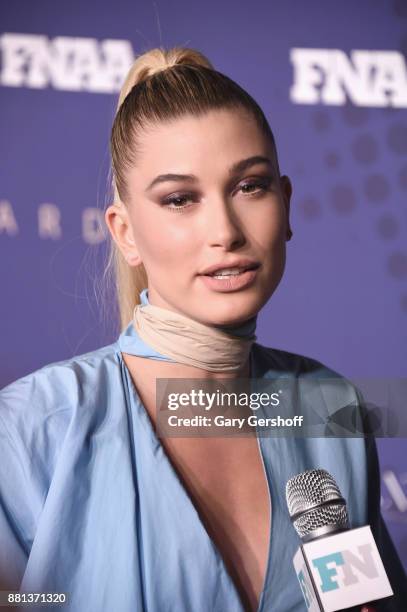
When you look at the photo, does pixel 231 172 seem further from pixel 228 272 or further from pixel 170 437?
pixel 170 437

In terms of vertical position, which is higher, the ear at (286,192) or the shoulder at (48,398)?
the ear at (286,192)

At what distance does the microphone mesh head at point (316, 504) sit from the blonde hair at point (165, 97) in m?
0.46

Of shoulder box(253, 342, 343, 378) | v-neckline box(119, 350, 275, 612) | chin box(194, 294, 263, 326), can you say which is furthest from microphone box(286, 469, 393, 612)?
shoulder box(253, 342, 343, 378)

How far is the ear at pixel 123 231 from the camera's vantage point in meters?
1.25

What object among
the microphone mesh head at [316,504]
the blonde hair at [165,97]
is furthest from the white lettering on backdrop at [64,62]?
the microphone mesh head at [316,504]

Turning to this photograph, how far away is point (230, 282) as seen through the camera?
114 centimetres

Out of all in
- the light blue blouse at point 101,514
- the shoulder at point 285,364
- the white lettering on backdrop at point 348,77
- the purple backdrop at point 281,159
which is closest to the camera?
the light blue blouse at point 101,514

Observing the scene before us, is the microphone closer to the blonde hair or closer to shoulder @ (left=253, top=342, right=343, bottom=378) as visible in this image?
shoulder @ (left=253, top=342, right=343, bottom=378)

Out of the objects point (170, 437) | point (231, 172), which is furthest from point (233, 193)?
point (170, 437)

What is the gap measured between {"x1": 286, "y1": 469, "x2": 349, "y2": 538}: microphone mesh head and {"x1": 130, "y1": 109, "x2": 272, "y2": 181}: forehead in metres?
0.41

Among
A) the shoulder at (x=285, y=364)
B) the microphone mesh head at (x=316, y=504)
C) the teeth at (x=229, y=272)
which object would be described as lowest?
the microphone mesh head at (x=316, y=504)

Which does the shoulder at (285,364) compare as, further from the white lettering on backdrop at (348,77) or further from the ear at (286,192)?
the white lettering on backdrop at (348,77)

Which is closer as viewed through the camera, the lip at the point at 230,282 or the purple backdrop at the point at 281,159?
the lip at the point at 230,282

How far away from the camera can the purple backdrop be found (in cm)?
176
